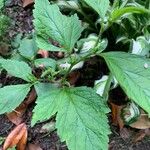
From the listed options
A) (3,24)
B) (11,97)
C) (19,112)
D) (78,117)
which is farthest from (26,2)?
(78,117)

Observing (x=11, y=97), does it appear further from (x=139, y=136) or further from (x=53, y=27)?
(x=139, y=136)

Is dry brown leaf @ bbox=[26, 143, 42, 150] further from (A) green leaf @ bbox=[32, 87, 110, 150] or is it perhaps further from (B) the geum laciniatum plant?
(A) green leaf @ bbox=[32, 87, 110, 150]

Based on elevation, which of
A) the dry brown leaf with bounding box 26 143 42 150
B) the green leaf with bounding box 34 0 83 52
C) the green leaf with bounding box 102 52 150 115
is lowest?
the dry brown leaf with bounding box 26 143 42 150

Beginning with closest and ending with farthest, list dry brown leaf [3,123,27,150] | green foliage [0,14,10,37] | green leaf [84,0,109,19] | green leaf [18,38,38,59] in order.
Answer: green leaf [84,0,109,19] → dry brown leaf [3,123,27,150] → green leaf [18,38,38,59] → green foliage [0,14,10,37]

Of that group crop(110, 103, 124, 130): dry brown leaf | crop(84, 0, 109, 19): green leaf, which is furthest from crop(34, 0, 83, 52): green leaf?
crop(110, 103, 124, 130): dry brown leaf

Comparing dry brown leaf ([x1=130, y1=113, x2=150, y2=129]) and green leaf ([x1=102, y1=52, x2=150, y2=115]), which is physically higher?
green leaf ([x1=102, y1=52, x2=150, y2=115])

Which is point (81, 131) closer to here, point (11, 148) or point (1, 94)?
point (1, 94)

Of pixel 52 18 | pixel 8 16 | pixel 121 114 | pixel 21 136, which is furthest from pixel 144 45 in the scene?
pixel 8 16
